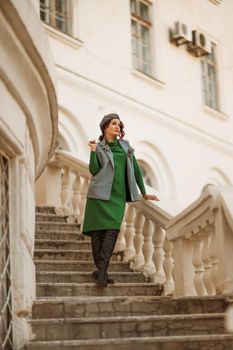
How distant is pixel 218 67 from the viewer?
61.5 ft

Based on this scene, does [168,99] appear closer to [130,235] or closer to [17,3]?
[130,235]

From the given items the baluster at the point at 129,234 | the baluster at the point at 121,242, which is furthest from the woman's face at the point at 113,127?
the baluster at the point at 121,242

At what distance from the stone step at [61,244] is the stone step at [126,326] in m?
2.77

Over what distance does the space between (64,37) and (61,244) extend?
5978mm

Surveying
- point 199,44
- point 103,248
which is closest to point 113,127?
point 103,248

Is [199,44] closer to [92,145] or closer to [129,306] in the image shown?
[92,145]

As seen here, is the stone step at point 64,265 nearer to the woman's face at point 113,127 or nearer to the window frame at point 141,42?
the woman's face at point 113,127

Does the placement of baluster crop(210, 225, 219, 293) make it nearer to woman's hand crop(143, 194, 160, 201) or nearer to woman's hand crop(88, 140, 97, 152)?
woman's hand crop(143, 194, 160, 201)

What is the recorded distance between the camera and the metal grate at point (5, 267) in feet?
15.7

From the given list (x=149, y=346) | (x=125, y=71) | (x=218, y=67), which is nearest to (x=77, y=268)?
(x=149, y=346)

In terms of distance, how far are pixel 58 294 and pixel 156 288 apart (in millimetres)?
1187

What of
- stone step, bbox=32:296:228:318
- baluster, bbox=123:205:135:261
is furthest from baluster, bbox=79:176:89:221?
stone step, bbox=32:296:228:318

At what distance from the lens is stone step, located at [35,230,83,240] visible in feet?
28.5

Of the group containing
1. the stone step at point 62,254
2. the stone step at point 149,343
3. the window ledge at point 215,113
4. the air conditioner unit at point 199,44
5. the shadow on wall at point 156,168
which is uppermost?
the air conditioner unit at point 199,44
